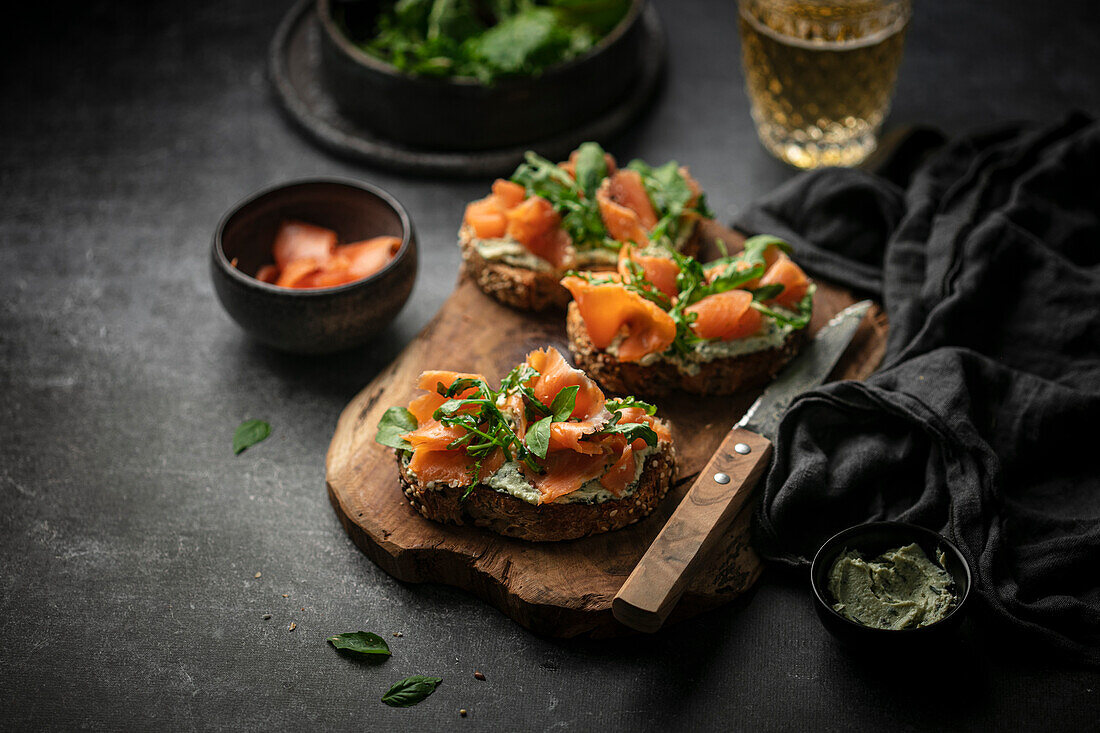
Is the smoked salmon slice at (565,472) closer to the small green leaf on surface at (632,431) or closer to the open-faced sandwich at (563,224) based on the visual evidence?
the small green leaf on surface at (632,431)

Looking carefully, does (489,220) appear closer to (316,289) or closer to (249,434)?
(316,289)

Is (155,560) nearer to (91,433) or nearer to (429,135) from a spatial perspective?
(91,433)

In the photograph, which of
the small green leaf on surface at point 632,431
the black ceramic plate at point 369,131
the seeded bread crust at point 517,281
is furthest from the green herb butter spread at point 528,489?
the black ceramic plate at point 369,131

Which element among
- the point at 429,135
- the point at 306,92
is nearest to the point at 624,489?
the point at 429,135

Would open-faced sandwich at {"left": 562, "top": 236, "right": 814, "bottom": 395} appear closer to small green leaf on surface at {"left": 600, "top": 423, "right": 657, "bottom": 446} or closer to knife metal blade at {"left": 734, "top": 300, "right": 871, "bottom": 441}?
knife metal blade at {"left": 734, "top": 300, "right": 871, "bottom": 441}

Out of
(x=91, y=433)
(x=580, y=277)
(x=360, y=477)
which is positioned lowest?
(x=91, y=433)

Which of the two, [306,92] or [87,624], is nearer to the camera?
[87,624]

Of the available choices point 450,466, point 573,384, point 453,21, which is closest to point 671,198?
point 573,384

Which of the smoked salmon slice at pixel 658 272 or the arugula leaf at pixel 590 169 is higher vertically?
the arugula leaf at pixel 590 169
